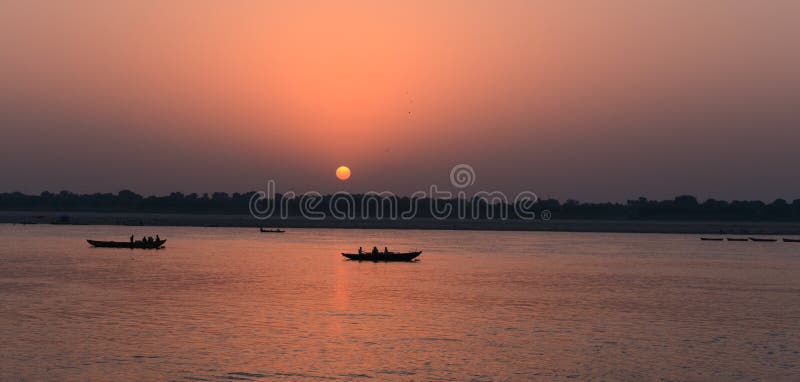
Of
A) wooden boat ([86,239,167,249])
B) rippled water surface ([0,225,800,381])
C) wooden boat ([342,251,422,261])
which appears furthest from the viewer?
wooden boat ([86,239,167,249])

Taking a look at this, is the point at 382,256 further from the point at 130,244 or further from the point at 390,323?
the point at 390,323

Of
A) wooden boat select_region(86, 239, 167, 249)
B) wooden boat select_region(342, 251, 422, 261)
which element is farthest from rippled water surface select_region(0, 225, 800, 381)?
wooden boat select_region(86, 239, 167, 249)

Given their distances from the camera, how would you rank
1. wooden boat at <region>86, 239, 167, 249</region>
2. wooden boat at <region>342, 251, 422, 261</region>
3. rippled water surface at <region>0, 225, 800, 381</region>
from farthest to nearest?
wooden boat at <region>86, 239, 167, 249</region>
wooden boat at <region>342, 251, 422, 261</region>
rippled water surface at <region>0, 225, 800, 381</region>

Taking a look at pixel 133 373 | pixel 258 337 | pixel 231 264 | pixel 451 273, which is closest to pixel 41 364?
pixel 133 373

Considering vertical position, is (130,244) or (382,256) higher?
(130,244)

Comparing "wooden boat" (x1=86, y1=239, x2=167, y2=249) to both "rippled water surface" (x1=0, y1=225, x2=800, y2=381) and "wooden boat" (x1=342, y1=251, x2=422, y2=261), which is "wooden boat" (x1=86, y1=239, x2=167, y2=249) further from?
"wooden boat" (x1=342, y1=251, x2=422, y2=261)

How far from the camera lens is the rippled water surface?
32.7 metres

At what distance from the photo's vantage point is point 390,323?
1745 inches

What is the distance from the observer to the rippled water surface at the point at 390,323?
32.7m

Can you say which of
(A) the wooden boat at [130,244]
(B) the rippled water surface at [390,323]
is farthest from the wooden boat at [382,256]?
(A) the wooden boat at [130,244]

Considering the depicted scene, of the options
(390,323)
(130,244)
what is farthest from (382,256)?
(390,323)

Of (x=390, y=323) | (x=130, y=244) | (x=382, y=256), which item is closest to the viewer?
(x=390, y=323)

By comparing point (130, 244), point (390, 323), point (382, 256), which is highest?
point (130, 244)

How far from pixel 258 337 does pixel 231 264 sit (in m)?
50.0
